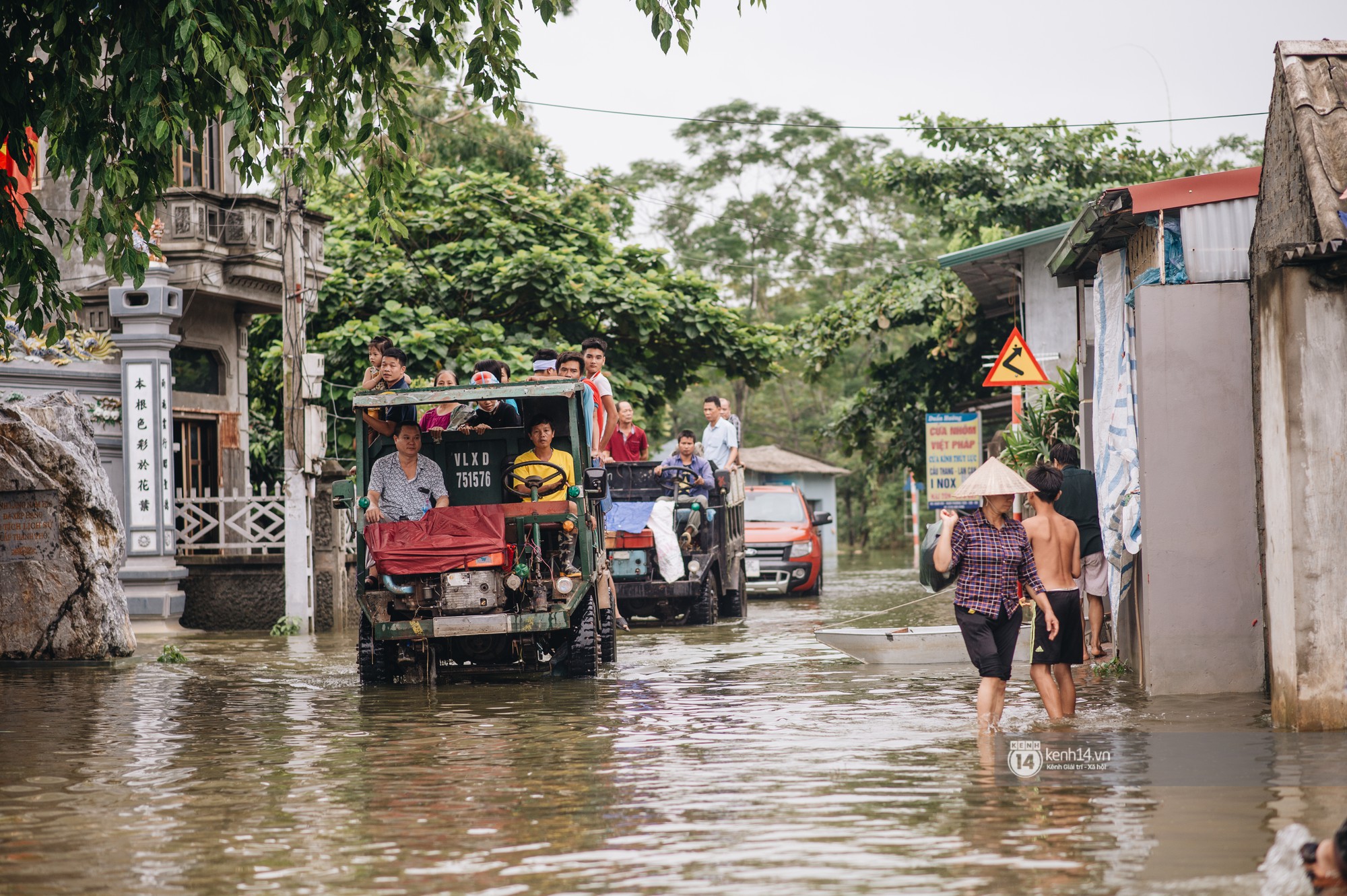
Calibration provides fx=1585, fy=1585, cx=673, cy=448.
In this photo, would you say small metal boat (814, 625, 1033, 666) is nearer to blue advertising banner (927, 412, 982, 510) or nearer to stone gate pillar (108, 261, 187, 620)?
blue advertising banner (927, 412, 982, 510)

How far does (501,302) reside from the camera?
2842 centimetres

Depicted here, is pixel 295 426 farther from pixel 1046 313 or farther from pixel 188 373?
pixel 1046 313

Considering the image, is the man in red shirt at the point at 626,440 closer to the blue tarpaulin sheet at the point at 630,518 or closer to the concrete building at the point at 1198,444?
the blue tarpaulin sheet at the point at 630,518

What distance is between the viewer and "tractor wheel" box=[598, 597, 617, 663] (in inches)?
555

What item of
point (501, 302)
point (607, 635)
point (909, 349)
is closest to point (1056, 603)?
point (607, 635)

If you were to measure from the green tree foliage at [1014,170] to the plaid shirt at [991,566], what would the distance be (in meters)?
20.5

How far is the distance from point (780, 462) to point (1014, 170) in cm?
2229

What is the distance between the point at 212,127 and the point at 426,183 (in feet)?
20.7

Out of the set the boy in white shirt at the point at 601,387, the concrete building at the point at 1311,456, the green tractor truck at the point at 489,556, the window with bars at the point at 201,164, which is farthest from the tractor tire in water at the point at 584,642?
the window with bars at the point at 201,164

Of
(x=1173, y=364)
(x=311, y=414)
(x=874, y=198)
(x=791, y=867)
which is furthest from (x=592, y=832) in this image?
(x=874, y=198)

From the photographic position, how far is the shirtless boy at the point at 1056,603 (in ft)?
32.6

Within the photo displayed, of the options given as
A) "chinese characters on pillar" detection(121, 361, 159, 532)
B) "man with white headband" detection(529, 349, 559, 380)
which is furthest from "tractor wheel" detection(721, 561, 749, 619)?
"chinese characters on pillar" detection(121, 361, 159, 532)

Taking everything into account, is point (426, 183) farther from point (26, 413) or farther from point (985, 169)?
point (26, 413)

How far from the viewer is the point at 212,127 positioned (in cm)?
2403
